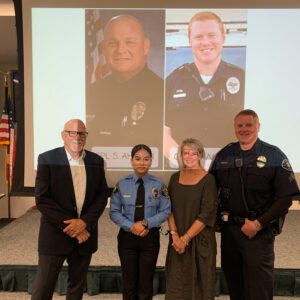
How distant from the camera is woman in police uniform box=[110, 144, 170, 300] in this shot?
6.42ft

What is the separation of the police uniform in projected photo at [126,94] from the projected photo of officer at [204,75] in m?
0.12

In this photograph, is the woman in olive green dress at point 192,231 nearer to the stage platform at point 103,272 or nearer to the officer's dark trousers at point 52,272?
the officer's dark trousers at point 52,272

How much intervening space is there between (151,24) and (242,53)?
0.72 m

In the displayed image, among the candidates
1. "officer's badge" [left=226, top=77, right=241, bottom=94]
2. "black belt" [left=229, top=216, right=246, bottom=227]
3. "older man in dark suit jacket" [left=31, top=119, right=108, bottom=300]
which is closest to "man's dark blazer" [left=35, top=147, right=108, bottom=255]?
"older man in dark suit jacket" [left=31, top=119, right=108, bottom=300]

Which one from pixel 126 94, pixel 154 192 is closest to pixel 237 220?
pixel 154 192

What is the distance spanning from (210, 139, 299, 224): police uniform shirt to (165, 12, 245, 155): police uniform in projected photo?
1.97ft

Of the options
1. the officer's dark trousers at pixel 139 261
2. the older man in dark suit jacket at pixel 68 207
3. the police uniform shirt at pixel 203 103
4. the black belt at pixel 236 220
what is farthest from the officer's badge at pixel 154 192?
the police uniform shirt at pixel 203 103

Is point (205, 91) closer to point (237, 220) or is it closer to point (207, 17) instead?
point (207, 17)

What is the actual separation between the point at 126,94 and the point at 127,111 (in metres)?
0.13

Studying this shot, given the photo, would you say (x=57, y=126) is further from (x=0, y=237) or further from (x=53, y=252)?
(x=0, y=237)

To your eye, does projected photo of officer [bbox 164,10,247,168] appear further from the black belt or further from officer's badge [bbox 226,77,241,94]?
the black belt

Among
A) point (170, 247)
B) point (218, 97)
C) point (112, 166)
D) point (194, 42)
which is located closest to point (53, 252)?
point (170, 247)

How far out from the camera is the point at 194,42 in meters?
2.52

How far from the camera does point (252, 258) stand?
1919 millimetres
